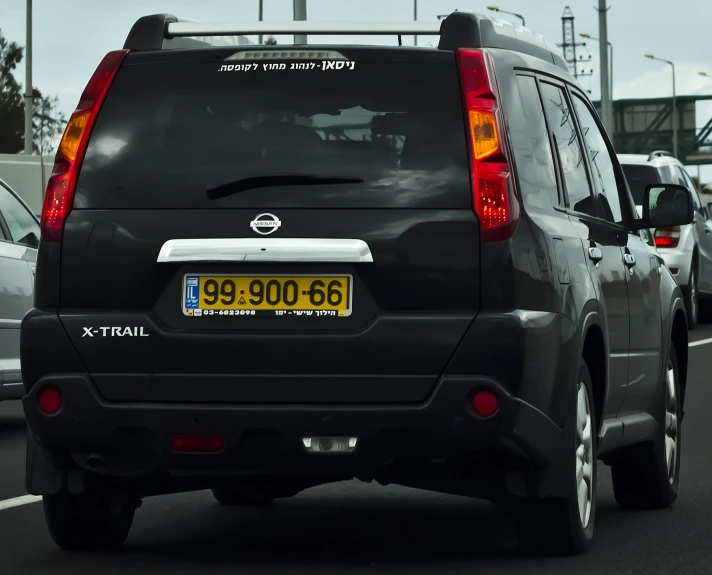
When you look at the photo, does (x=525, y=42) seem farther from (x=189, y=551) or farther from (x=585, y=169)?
(x=189, y=551)

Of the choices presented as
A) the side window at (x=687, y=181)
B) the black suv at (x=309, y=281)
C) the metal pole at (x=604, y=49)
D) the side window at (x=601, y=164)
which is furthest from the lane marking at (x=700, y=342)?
the metal pole at (x=604, y=49)

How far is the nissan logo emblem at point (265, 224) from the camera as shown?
6305 millimetres

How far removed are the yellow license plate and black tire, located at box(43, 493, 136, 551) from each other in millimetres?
955

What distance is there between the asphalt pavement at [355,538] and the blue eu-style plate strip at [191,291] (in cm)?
95

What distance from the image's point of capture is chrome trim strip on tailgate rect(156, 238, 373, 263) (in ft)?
20.5

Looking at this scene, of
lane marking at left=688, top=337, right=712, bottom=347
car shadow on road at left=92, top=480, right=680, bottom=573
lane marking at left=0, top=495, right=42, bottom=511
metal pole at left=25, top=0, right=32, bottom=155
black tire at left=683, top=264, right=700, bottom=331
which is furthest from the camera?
metal pole at left=25, top=0, right=32, bottom=155

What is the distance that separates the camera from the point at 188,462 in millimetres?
6391

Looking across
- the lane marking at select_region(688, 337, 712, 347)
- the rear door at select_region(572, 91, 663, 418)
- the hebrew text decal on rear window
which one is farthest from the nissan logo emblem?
the lane marking at select_region(688, 337, 712, 347)

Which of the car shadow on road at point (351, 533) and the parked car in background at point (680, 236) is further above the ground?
the car shadow on road at point (351, 533)

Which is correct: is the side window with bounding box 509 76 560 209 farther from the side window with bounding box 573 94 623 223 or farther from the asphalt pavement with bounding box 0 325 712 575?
the asphalt pavement with bounding box 0 325 712 575

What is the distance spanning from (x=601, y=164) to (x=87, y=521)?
8.46 feet

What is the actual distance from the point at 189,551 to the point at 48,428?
939 millimetres

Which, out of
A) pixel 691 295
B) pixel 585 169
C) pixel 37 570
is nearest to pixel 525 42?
pixel 585 169

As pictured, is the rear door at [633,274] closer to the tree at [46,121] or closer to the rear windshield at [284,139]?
the rear windshield at [284,139]
